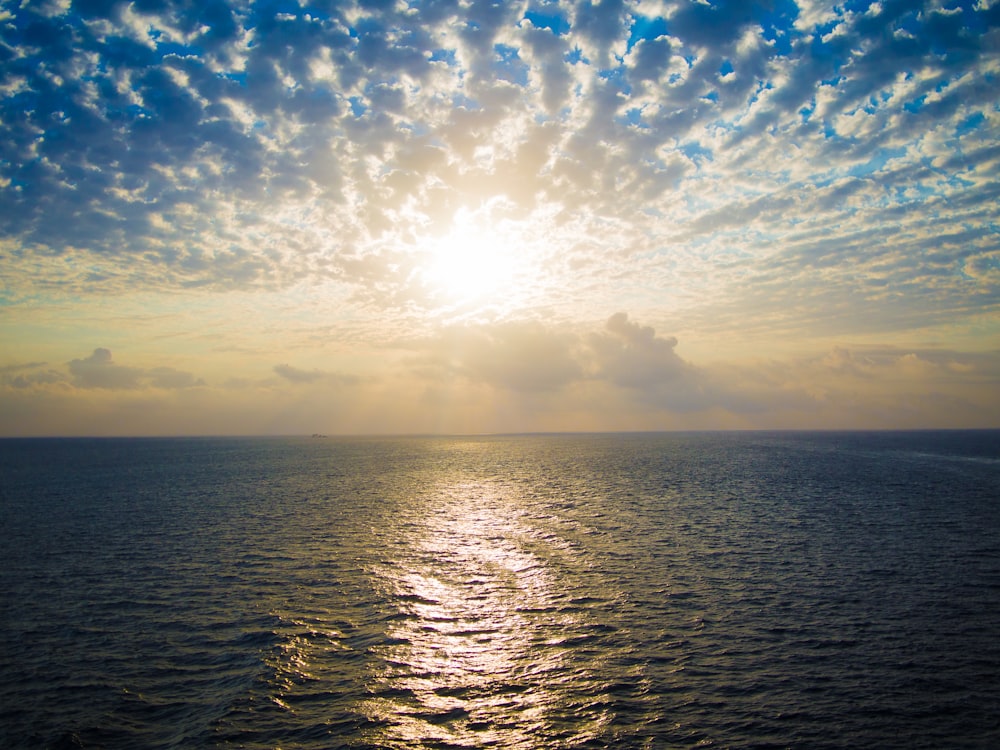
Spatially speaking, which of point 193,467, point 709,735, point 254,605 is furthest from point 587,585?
point 193,467

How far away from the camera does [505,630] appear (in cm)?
3578

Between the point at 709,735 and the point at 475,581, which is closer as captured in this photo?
the point at 709,735

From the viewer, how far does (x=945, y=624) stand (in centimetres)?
3525

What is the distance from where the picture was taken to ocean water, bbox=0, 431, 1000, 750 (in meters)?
24.8

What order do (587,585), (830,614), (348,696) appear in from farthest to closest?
(587,585), (830,614), (348,696)

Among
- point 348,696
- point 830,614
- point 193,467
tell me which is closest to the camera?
point 348,696

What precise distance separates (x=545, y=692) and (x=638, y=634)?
9.10m

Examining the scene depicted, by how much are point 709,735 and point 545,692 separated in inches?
303

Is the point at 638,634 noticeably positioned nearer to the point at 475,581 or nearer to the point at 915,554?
the point at 475,581

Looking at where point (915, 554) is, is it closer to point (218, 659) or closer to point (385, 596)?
point (385, 596)

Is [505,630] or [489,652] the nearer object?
[489,652]

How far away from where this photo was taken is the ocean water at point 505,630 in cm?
2481

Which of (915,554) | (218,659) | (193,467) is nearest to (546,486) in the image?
(915,554)

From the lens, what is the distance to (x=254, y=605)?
1576 inches
